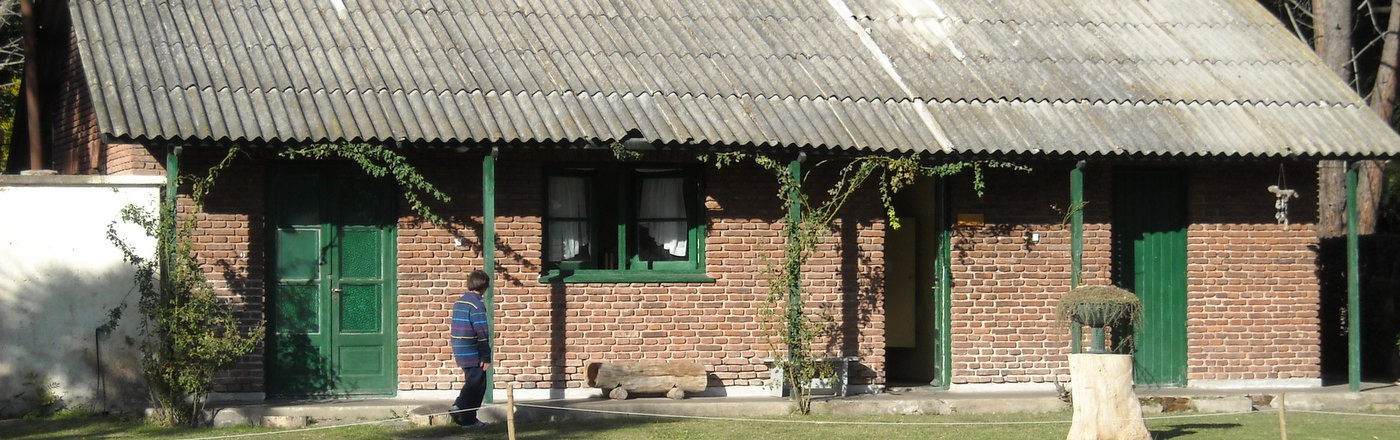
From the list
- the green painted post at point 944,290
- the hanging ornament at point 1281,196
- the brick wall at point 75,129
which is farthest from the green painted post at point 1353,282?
the brick wall at point 75,129

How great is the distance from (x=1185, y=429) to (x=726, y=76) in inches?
193

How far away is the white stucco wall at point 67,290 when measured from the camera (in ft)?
43.1

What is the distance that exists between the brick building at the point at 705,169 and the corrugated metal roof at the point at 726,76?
0.03 m

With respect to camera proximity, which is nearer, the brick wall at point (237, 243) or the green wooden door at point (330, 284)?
the brick wall at point (237, 243)

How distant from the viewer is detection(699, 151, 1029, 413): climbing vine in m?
13.4

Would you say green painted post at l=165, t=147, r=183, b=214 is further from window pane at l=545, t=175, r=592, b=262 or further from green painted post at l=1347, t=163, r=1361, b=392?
green painted post at l=1347, t=163, r=1361, b=392

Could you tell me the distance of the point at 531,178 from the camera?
543 inches

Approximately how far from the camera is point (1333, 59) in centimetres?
2003

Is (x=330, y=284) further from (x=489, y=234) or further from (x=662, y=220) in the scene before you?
(x=662, y=220)

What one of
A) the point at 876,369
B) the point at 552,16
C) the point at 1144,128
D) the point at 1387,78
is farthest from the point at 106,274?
the point at 1387,78

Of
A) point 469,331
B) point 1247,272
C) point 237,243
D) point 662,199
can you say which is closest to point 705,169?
point 662,199

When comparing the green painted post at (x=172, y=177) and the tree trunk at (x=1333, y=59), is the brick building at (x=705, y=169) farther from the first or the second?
the tree trunk at (x=1333, y=59)

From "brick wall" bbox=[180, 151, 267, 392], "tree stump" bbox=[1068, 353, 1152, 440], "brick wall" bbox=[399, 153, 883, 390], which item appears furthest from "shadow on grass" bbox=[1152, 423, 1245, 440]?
"brick wall" bbox=[180, 151, 267, 392]

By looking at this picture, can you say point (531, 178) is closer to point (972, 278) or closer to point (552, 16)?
point (552, 16)
